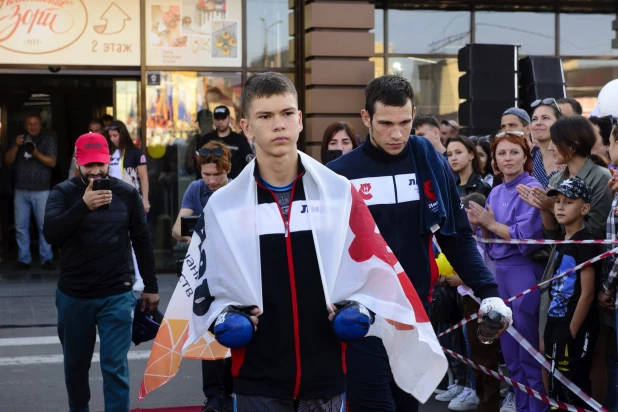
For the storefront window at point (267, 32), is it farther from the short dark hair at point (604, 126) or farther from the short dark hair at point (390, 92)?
the short dark hair at point (390, 92)

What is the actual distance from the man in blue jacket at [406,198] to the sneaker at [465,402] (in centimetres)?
247

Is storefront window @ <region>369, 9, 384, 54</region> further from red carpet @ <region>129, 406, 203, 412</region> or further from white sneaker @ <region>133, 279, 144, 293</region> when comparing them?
red carpet @ <region>129, 406, 203, 412</region>

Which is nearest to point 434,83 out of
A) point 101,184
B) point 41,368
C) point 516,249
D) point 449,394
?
point 449,394

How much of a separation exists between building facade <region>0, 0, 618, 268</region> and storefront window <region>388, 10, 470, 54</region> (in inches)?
0.6

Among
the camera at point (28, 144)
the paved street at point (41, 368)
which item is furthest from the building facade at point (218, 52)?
the paved street at point (41, 368)

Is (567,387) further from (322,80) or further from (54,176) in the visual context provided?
(54,176)

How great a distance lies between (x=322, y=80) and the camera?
46.9 feet

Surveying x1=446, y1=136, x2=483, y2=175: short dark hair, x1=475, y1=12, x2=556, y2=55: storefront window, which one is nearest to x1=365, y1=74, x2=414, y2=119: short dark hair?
x1=446, y1=136, x2=483, y2=175: short dark hair

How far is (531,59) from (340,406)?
983 centimetres

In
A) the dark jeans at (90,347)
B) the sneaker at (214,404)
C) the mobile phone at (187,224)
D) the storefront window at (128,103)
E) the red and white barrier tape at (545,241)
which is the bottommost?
the sneaker at (214,404)

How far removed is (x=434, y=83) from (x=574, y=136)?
8.68m

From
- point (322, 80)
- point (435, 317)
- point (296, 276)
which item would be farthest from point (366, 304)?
point (322, 80)

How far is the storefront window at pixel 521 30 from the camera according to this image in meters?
15.3

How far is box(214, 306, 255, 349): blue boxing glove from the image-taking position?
3416 mm
